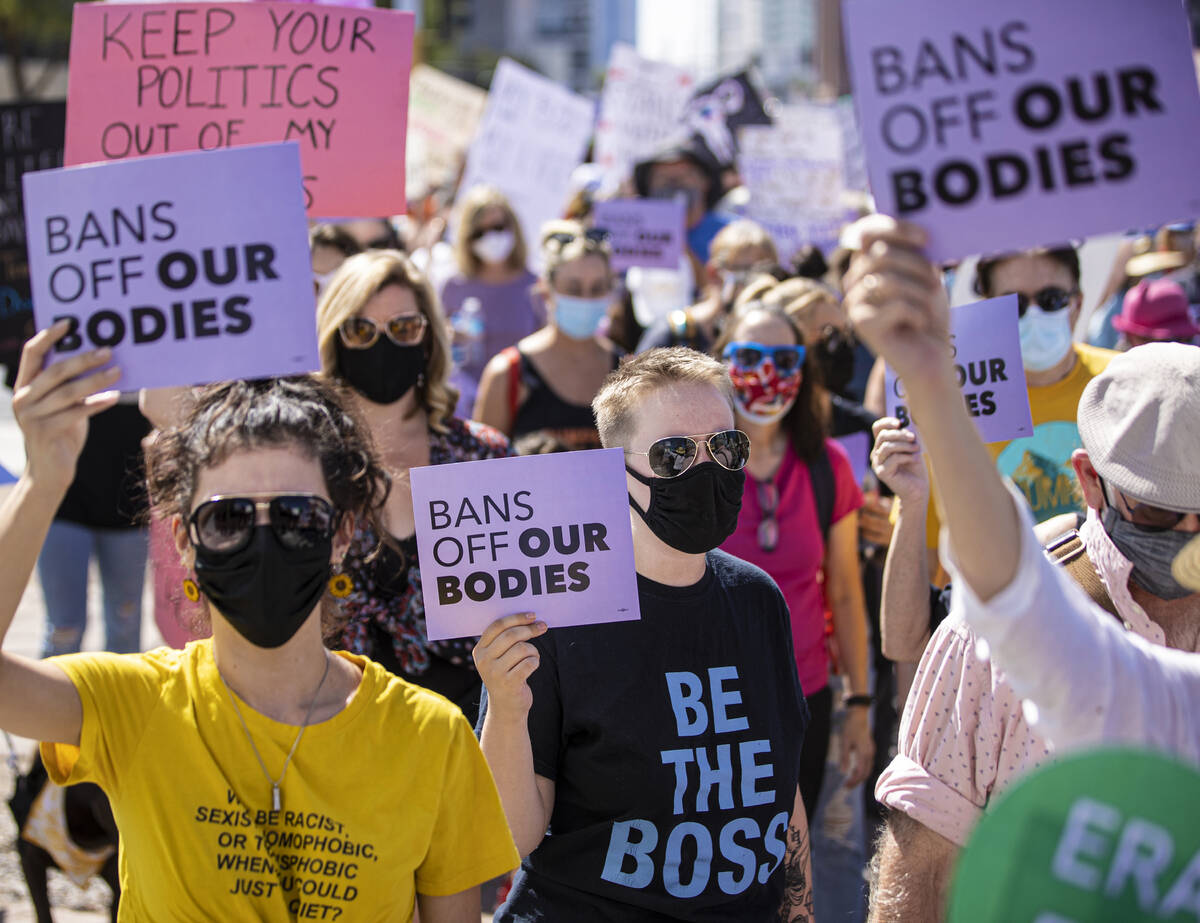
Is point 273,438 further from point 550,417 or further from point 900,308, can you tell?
point 550,417

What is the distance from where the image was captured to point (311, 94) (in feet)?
10.8

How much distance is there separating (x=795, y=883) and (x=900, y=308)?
1.48m

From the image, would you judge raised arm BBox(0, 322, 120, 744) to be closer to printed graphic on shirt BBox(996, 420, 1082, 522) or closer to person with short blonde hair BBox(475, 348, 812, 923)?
person with short blonde hair BBox(475, 348, 812, 923)

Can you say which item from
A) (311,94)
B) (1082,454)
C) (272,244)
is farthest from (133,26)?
(1082,454)

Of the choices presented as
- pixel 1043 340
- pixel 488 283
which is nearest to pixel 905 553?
pixel 1043 340

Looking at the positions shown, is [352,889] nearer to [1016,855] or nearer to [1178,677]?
[1016,855]

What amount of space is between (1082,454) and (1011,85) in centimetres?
71

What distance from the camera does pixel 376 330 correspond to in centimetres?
351

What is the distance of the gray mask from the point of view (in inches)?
76.2

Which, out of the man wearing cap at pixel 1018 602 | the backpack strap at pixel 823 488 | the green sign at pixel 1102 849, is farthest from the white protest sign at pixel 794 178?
the green sign at pixel 1102 849

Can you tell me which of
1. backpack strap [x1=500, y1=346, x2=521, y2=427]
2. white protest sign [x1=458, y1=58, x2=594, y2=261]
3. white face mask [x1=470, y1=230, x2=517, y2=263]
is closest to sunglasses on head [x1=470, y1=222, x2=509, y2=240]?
white face mask [x1=470, y1=230, x2=517, y2=263]

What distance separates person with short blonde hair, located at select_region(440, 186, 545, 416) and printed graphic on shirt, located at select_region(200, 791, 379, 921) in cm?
536

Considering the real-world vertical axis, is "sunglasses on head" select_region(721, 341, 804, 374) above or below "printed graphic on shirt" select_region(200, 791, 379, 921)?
above

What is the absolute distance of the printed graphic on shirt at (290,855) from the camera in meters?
1.96
